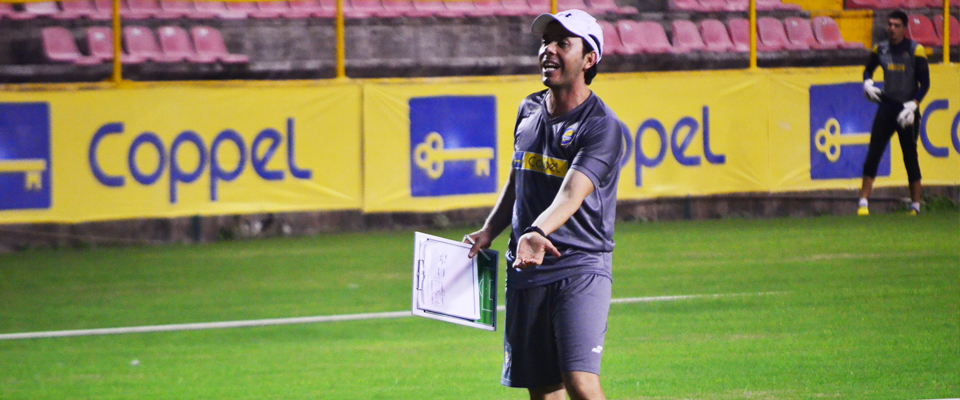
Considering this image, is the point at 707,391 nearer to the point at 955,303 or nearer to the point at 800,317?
the point at 800,317

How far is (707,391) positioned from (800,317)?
234cm

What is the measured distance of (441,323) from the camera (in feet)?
30.7

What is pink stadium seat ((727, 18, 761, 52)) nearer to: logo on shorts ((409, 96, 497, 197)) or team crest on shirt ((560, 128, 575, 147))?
logo on shorts ((409, 96, 497, 197))

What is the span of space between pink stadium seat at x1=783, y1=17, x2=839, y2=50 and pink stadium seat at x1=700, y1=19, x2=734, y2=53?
2.52 ft

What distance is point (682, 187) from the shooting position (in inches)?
597

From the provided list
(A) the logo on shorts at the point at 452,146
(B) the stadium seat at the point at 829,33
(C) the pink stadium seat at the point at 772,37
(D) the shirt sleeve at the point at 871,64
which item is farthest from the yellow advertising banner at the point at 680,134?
(B) the stadium seat at the point at 829,33

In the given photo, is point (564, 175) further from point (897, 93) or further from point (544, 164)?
point (897, 93)

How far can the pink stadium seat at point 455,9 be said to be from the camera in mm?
16969

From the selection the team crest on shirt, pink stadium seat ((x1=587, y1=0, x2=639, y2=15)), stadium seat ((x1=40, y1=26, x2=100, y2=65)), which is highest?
pink stadium seat ((x1=587, y1=0, x2=639, y2=15))

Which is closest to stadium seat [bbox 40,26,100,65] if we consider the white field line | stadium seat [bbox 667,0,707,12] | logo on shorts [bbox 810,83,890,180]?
the white field line

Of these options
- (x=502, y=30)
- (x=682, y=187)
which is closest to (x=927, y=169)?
(x=682, y=187)

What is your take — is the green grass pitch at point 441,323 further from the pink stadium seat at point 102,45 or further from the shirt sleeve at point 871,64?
the pink stadium seat at point 102,45

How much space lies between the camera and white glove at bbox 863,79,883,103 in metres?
14.5

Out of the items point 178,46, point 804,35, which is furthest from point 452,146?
point 804,35
